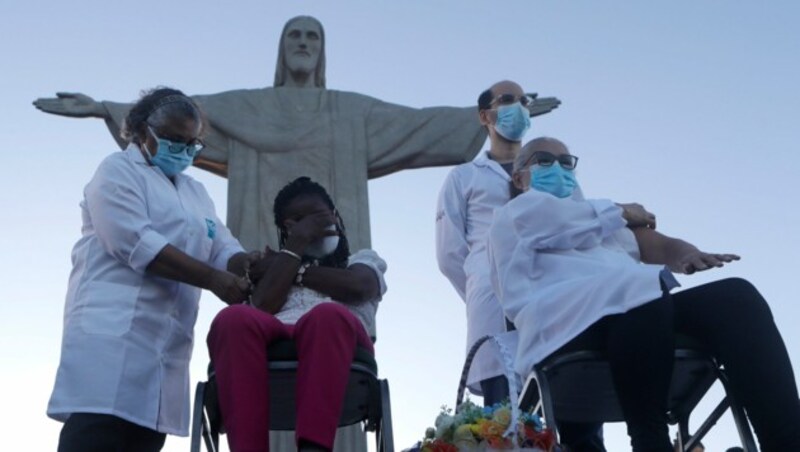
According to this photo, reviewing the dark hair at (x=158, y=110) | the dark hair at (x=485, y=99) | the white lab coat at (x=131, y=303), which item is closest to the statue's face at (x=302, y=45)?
the dark hair at (x=485, y=99)

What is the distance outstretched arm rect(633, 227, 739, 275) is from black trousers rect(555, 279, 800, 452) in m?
0.35

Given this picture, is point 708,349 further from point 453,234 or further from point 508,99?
point 508,99

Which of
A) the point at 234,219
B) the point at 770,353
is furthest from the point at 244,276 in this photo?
the point at 234,219

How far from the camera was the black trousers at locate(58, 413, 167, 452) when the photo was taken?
5070 millimetres

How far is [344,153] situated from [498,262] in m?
3.70

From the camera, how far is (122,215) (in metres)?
5.55

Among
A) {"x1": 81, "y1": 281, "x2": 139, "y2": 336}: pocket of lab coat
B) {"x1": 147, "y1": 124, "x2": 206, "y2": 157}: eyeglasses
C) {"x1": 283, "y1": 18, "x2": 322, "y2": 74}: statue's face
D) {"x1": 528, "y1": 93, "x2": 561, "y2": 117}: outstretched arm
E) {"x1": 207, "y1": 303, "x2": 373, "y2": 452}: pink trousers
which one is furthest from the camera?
{"x1": 283, "y1": 18, "x2": 322, "y2": 74}: statue's face

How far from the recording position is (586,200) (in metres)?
5.88

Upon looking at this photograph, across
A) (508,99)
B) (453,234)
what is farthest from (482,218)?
(508,99)

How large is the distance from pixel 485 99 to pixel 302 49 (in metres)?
2.43

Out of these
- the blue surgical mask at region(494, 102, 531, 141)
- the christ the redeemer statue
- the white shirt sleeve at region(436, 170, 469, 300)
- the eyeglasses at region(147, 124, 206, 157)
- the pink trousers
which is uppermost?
the christ the redeemer statue

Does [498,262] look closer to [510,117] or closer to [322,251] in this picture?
[322,251]

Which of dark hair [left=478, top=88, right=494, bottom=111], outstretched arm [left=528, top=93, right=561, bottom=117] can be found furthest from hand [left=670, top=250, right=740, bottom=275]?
outstretched arm [left=528, top=93, right=561, bottom=117]

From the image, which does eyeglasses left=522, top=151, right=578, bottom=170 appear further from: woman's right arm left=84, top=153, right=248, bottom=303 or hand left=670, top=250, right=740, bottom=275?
woman's right arm left=84, top=153, right=248, bottom=303
